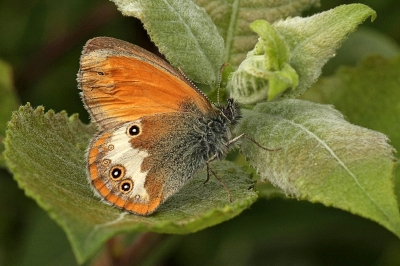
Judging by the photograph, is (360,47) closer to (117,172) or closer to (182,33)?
(182,33)

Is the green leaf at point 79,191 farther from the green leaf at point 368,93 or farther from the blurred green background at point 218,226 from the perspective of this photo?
the blurred green background at point 218,226

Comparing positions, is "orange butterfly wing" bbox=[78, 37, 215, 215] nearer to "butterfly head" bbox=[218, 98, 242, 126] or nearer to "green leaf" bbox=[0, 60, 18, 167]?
"butterfly head" bbox=[218, 98, 242, 126]

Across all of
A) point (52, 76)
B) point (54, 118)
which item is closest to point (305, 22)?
point (54, 118)

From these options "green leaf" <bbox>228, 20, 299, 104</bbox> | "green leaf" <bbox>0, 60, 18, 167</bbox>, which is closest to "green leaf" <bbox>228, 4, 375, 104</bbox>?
"green leaf" <bbox>228, 20, 299, 104</bbox>

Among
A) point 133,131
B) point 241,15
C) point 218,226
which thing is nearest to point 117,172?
point 133,131

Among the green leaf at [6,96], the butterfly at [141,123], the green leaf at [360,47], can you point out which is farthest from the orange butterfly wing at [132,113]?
the green leaf at [360,47]

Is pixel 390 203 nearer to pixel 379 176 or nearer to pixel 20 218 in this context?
pixel 379 176
